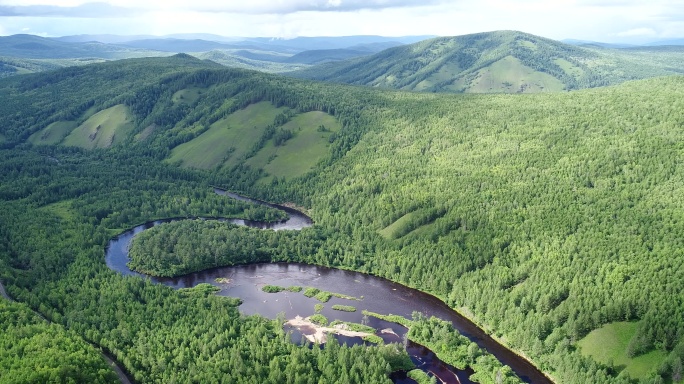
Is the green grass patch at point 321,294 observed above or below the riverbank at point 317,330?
above

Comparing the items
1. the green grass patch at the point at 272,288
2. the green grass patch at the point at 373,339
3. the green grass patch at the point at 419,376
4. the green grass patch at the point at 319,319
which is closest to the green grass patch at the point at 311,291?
the green grass patch at the point at 272,288

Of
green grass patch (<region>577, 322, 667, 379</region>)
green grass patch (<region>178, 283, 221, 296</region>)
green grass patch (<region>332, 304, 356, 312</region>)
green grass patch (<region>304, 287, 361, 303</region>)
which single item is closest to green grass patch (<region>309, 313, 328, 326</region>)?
green grass patch (<region>332, 304, 356, 312</region>)

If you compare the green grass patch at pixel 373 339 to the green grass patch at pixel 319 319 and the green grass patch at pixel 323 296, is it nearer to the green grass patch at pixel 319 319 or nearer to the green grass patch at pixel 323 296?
the green grass patch at pixel 319 319

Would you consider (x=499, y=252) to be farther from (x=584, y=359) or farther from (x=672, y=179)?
(x=672, y=179)


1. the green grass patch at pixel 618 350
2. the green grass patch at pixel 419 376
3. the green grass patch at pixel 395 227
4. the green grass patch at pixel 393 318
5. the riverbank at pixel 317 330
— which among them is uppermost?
the green grass patch at pixel 395 227

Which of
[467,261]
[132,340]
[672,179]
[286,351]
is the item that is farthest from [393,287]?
[672,179]

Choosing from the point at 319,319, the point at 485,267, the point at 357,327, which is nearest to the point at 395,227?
the point at 485,267
